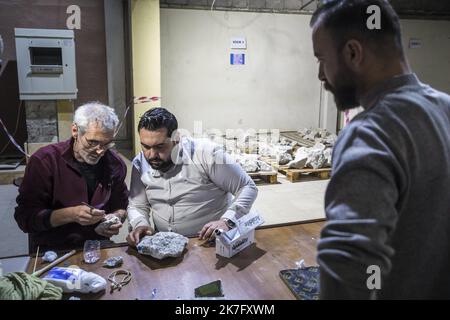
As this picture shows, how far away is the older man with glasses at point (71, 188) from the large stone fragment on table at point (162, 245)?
1.22 feet

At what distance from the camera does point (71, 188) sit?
80.0 inches

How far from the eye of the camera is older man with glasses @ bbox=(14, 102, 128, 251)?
193cm

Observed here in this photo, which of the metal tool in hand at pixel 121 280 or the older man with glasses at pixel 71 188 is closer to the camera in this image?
the metal tool in hand at pixel 121 280

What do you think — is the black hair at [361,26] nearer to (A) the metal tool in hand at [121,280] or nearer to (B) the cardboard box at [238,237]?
(B) the cardboard box at [238,237]

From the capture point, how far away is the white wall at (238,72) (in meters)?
6.55

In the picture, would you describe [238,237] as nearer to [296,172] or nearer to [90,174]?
[90,174]

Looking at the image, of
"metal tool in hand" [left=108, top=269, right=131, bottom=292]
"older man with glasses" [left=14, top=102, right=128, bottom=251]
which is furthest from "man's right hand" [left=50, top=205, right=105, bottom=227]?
"metal tool in hand" [left=108, top=269, right=131, bottom=292]

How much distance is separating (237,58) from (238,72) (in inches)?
9.9

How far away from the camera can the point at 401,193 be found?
2.58 feet

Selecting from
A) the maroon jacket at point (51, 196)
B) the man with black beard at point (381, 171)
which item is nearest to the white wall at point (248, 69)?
the maroon jacket at point (51, 196)

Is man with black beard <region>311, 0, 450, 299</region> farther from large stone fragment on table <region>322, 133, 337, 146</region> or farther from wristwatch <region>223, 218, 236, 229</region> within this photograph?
large stone fragment on table <region>322, 133, 337, 146</region>

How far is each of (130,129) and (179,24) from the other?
2009mm

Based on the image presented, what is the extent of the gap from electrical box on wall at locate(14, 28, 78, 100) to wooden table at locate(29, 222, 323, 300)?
345 cm
